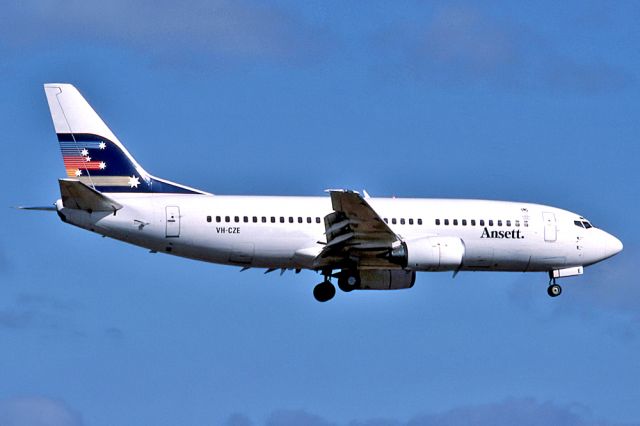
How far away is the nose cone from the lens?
77312 mm

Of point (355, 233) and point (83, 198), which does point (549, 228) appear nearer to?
point (355, 233)

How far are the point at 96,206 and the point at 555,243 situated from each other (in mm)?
20297

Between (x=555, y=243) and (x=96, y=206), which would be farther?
(x=555, y=243)

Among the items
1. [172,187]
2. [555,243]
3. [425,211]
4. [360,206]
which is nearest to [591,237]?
[555,243]

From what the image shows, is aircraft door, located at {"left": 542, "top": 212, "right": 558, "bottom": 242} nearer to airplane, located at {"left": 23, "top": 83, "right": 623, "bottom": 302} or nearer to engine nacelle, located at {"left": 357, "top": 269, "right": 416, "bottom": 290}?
airplane, located at {"left": 23, "top": 83, "right": 623, "bottom": 302}

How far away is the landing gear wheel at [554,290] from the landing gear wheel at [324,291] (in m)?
9.80

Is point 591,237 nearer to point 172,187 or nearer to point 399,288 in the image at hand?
point 399,288

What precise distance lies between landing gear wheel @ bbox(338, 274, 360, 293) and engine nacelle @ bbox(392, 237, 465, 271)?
2381mm

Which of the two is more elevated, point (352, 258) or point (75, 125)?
point (75, 125)

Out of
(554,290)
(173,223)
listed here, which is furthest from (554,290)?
(173,223)

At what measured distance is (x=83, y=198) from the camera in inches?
2699

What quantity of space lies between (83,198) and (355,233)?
36.1 feet

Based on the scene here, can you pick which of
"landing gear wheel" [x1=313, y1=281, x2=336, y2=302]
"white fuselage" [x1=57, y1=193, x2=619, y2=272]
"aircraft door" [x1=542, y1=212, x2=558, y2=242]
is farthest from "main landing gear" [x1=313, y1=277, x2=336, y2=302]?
"aircraft door" [x1=542, y1=212, x2=558, y2=242]

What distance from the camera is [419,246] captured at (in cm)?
7100
